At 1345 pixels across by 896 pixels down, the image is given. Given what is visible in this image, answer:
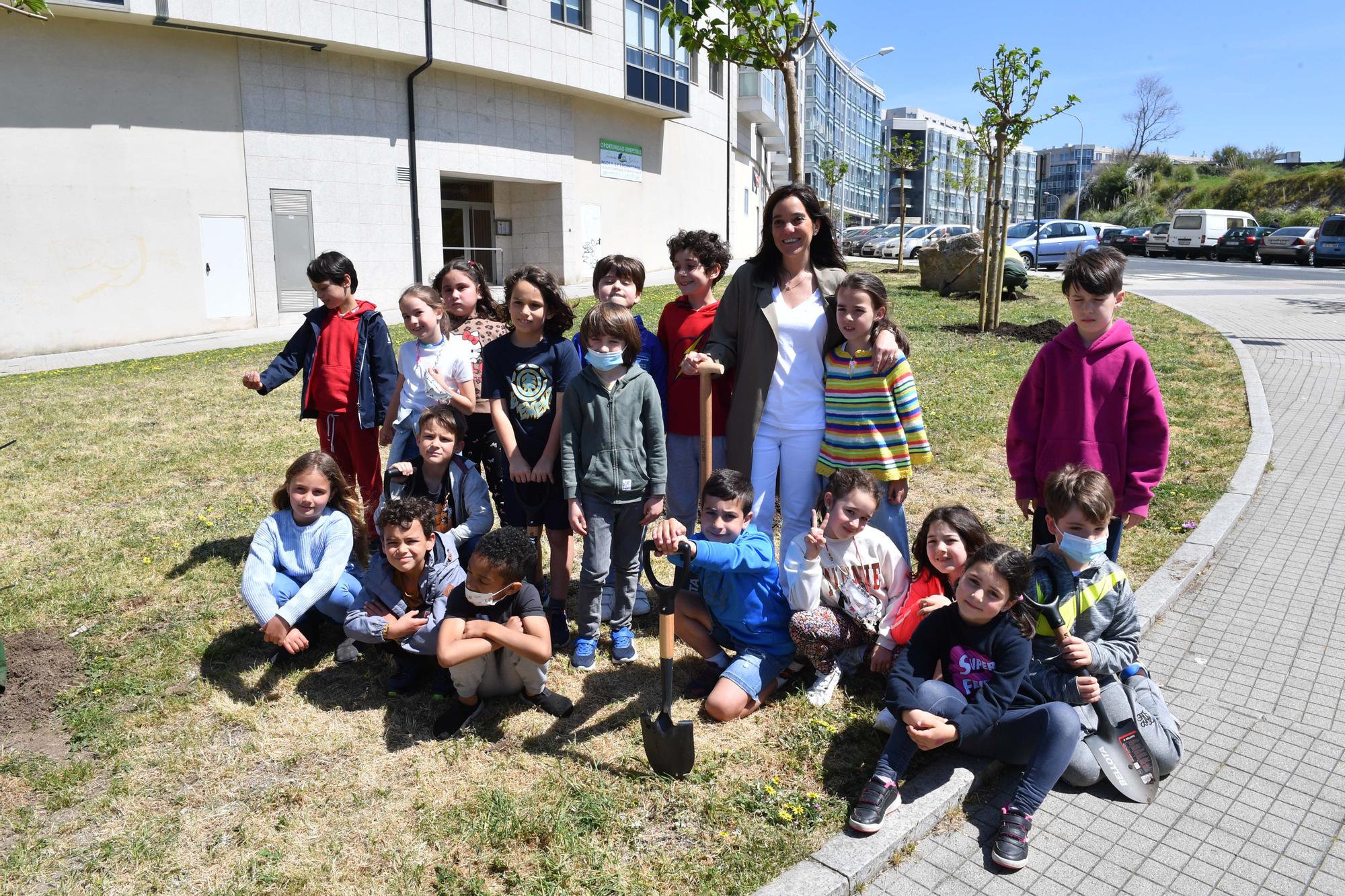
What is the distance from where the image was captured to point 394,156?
20.2 metres

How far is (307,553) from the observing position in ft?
13.6

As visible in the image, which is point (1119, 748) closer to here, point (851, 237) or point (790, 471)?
point (790, 471)

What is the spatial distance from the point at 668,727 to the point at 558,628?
1.20 meters

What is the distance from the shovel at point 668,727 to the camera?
317 centimetres

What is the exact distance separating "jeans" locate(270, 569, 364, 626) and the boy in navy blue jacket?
1523mm

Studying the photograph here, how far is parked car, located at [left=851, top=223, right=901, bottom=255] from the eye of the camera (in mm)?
37719

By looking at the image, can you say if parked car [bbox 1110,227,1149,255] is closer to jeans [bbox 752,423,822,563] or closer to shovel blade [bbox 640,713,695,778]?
jeans [bbox 752,423,822,563]

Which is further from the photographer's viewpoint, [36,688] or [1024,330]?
[1024,330]

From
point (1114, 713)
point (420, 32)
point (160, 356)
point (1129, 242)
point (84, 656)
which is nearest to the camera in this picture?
point (1114, 713)

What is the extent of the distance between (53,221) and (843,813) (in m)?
17.7

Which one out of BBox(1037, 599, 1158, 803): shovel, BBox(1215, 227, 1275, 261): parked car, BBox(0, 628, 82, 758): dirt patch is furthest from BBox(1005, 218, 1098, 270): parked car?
BBox(0, 628, 82, 758): dirt patch

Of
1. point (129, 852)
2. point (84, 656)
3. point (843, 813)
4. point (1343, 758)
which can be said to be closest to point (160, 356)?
point (84, 656)

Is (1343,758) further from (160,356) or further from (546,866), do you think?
(160,356)

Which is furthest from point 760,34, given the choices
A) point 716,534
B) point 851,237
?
point 851,237
